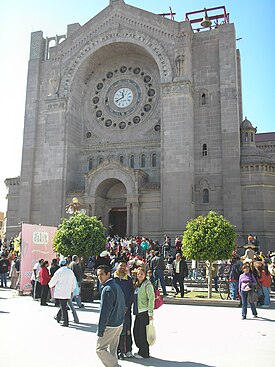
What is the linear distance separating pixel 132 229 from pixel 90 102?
14040 millimetres

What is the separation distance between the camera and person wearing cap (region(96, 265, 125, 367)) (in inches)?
241

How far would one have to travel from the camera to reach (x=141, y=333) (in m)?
7.86

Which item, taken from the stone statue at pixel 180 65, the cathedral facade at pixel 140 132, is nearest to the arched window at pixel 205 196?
the cathedral facade at pixel 140 132

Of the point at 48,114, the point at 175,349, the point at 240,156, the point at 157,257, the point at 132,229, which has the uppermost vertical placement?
the point at 48,114

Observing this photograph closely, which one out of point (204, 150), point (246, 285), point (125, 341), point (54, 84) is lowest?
point (125, 341)

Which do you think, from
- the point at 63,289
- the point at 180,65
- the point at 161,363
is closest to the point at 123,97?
the point at 180,65

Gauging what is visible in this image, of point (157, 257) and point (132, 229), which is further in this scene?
point (132, 229)

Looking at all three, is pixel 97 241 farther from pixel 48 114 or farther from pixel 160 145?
pixel 48 114

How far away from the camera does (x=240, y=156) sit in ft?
100

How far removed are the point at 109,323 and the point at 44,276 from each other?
890 centimetres

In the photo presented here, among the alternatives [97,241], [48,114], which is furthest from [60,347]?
[48,114]

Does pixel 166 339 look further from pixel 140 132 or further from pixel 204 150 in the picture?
pixel 140 132

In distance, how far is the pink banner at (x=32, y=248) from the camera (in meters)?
17.2

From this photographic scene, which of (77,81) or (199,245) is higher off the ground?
(77,81)
